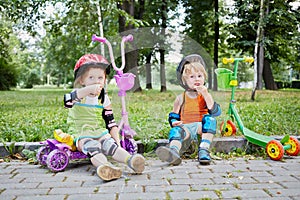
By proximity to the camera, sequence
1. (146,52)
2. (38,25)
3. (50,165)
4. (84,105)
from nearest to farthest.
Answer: (50,165) < (84,105) < (146,52) < (38,25)

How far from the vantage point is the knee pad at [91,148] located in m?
3.51

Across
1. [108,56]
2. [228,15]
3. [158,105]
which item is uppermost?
[228,15]

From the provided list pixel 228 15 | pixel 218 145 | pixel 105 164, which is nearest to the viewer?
pixel 105 164

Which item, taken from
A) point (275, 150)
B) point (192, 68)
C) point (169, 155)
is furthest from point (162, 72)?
point (275, 150)

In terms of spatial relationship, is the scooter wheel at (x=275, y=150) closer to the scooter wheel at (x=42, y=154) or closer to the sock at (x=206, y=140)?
the sock at (x=206, y=140)

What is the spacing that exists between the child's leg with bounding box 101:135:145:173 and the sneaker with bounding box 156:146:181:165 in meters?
0.43

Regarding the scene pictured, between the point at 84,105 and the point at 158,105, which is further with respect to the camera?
the point at 158,105

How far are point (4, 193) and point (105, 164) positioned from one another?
853mm

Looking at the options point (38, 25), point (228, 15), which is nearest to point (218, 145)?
point (38, 25)

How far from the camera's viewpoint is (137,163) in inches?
133

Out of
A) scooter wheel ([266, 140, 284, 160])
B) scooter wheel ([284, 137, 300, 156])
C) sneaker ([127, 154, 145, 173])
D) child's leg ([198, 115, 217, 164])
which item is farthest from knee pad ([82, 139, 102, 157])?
scooter wheel ([284, 137, 300, 156])

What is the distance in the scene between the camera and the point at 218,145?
4.37m

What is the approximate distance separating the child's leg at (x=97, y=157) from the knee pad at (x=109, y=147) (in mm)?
79

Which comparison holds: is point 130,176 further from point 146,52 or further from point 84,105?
point 146,52
